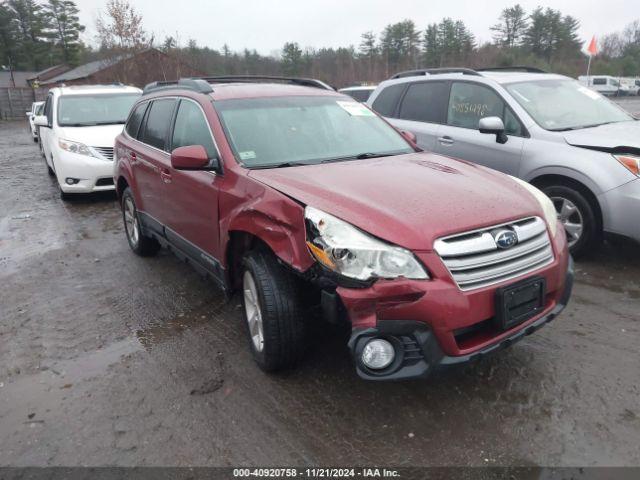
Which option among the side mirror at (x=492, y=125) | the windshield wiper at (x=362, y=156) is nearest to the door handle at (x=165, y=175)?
the windshield wiper at (x=362, y=156)

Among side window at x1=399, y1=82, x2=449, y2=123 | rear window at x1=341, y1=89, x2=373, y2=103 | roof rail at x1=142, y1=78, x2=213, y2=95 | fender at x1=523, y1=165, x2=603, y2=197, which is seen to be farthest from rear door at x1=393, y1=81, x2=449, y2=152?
rear window at x1=341, y1=89, x2=373, y2=103

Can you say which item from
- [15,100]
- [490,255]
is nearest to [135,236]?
[490,255]

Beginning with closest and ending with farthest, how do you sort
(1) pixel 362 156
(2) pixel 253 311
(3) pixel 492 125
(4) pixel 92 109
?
1. (2) pixel 253 311
2. (1) pixel 362 156
3. (3) pixel 492 125
4. (4) pixel 92 109

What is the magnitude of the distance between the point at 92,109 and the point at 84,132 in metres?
0.92

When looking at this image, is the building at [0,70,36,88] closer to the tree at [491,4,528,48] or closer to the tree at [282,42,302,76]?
the tree at [282,42,302,76]

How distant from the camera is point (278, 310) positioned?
278 centimetres

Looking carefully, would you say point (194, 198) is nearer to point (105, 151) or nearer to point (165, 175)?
point (165, 175)

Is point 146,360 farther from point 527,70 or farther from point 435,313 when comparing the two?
point 527,70

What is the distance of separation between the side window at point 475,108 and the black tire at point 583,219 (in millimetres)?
794

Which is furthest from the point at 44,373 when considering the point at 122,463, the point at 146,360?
the point at 122,463

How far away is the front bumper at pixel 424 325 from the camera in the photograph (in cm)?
232

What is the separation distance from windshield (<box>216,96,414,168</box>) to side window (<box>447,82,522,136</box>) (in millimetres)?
1804

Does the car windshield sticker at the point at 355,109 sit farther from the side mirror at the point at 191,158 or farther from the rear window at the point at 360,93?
the rear window at the point at 360,93

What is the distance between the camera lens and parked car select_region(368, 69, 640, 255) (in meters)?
4.30
